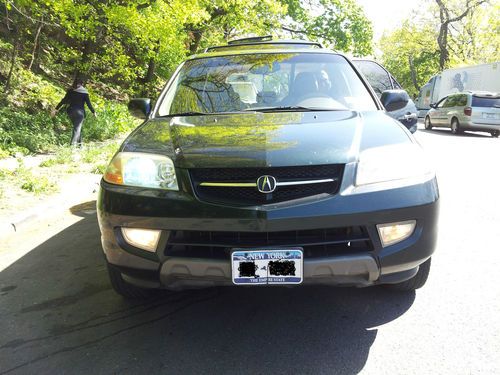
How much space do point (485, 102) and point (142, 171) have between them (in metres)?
16.6

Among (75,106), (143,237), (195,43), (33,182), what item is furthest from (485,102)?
(143,237)

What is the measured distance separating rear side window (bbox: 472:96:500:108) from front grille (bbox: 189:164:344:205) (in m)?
16.0

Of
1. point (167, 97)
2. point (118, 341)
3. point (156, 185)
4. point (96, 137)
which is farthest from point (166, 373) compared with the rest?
point (96, 137)

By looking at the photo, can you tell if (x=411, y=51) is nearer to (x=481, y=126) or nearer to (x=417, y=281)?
(x=481, y=126)

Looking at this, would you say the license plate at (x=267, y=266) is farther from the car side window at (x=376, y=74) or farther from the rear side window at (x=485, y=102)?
the rear side window at (x=485, y=102)

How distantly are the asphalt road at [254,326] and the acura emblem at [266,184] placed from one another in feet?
2.76

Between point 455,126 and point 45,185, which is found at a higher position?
point 45,185

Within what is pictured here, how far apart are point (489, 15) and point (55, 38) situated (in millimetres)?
32925

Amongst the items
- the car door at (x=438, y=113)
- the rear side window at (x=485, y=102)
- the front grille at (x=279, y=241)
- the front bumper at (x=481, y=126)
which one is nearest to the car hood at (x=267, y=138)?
the front grille at (x=279, y=241)

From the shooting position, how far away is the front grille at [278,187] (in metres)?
2.35

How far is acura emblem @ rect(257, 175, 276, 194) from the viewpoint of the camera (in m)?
2.33

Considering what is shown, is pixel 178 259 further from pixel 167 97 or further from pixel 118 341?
pixel 167 97

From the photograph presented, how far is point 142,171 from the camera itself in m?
2.62

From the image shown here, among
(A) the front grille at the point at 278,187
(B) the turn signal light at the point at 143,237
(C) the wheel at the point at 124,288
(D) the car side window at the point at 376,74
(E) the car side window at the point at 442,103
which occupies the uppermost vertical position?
(A) the front grille at the point at 278,187
